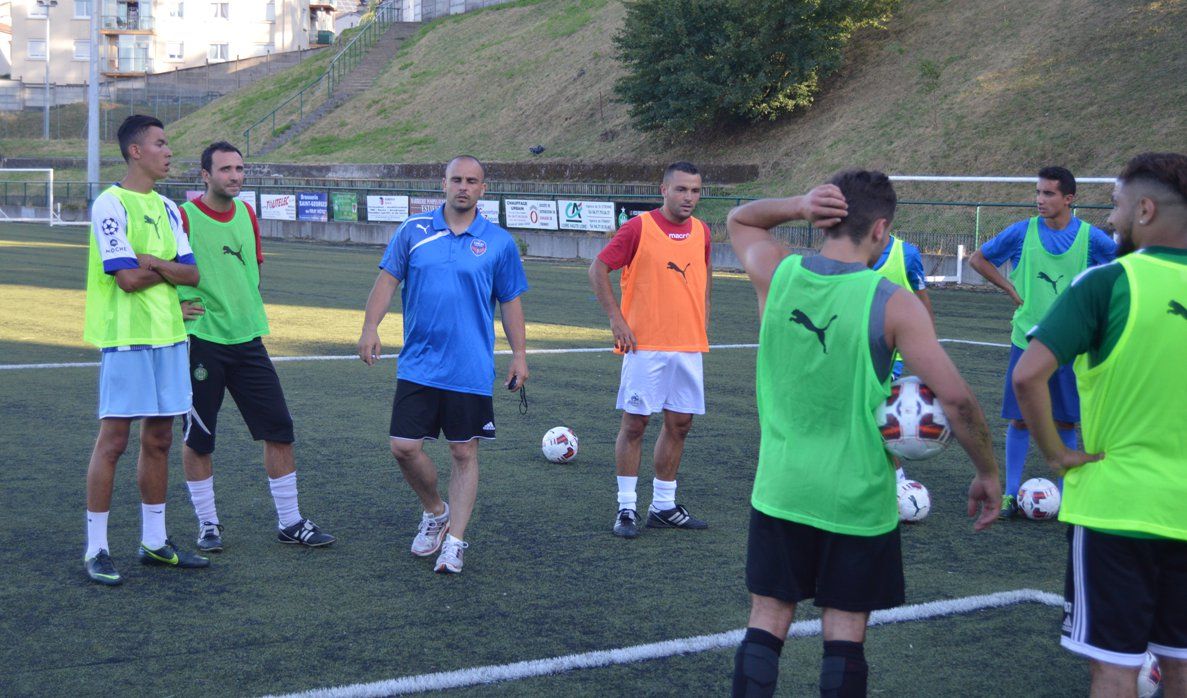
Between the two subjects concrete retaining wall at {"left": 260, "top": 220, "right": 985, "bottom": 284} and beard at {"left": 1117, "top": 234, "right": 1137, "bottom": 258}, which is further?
concrete retaining wall at {"left": 260, "top": 220, "right": 985, "bottom": 284}

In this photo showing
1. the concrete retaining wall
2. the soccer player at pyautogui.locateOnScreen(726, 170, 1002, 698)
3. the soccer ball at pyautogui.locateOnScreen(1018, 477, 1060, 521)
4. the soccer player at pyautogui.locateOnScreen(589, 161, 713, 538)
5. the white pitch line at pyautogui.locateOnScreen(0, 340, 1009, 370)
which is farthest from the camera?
the concrete retaining wall

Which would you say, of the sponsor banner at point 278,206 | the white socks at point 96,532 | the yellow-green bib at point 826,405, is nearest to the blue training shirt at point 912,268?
the yellow-green bib at point 826,405

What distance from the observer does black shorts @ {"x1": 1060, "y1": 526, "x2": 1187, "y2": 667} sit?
3.32 meters

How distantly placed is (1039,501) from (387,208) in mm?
31367

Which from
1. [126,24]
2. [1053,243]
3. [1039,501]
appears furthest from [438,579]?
[126,24]

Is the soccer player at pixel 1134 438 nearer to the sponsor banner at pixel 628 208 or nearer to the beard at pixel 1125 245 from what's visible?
the beard at pixel 1125 245

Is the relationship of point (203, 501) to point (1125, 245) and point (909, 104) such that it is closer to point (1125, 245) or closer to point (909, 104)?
point (1125, 245)

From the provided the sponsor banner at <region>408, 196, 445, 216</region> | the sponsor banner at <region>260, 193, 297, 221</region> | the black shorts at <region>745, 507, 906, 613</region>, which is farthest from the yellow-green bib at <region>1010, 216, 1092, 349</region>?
the sponsor banner at <region>260, 193, 297, 221</region>

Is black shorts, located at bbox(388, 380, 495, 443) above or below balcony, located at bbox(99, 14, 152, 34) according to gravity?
below

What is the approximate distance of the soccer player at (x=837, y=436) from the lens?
11.5 ft

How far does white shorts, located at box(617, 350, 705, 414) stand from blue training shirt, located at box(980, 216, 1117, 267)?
7.21 feet

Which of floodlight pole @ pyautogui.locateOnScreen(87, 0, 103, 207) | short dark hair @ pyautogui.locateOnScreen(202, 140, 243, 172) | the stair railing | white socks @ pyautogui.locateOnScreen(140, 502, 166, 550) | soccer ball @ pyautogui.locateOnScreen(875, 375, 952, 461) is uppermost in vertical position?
the stair railing

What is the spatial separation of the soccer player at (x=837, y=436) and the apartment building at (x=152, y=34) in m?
88.1

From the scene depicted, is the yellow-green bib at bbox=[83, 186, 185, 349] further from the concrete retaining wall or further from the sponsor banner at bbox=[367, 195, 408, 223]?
the sponsor banner at bbox=[367, 195, 408, 223]
